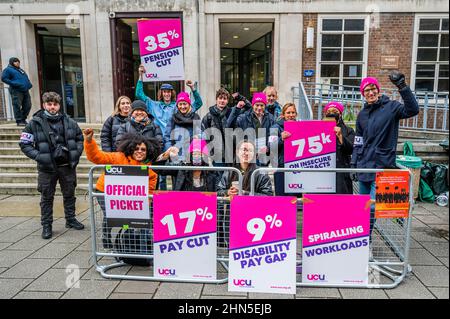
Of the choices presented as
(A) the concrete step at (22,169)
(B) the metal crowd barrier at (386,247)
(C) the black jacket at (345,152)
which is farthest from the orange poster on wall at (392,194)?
(A) the concrete step at (22,169)

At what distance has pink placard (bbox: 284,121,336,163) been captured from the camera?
13.6 ft

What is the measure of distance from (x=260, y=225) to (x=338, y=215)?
75cm

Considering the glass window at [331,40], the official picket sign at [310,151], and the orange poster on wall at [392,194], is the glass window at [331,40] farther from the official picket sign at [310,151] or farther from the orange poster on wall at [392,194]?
the orange poster on wall at [392,194]

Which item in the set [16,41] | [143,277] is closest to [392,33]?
[143,277]

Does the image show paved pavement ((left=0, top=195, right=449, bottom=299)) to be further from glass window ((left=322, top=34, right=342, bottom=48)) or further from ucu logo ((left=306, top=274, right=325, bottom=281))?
glass window ((left=322, top=34, right=342, bottom=48))

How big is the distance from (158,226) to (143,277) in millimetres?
574

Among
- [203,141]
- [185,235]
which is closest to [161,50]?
[203,141]

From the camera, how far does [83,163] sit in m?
7.84

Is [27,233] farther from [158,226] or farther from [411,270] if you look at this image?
[411,270]

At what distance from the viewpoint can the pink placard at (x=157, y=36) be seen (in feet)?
17.3

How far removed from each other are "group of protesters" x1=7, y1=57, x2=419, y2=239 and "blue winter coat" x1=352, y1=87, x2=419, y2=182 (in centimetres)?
1

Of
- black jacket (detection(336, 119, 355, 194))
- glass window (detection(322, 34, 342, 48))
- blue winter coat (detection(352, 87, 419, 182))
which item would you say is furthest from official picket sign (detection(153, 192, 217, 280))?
glass window (detection(322, 34, 342, 48))

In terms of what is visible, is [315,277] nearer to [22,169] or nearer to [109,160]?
[109,160]
